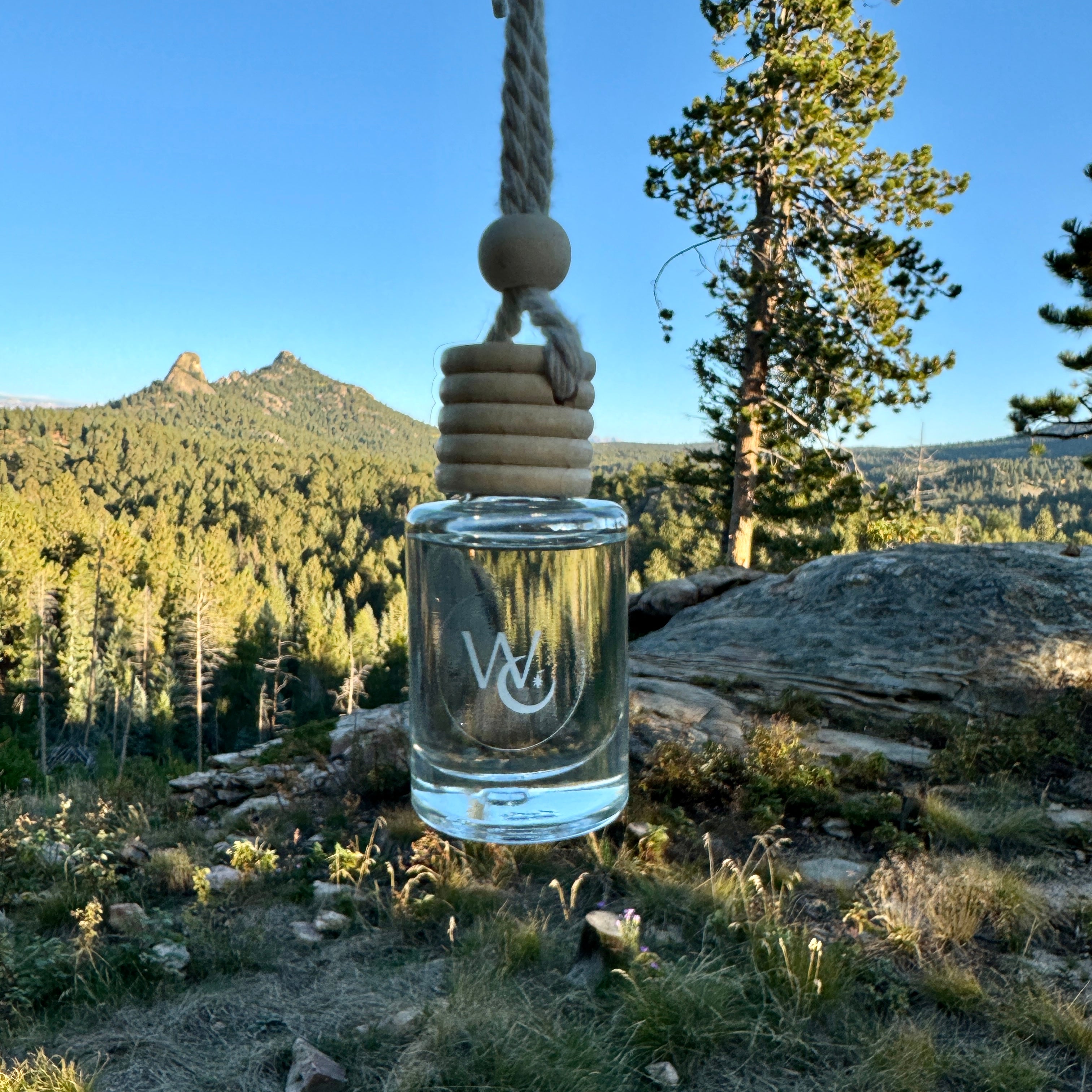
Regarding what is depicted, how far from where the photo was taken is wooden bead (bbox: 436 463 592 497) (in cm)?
81

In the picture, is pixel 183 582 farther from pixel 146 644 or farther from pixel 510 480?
pixel 510 480

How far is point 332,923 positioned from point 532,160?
13.9 ft

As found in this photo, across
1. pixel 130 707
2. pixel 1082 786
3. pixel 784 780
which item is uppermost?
pixel 784 780

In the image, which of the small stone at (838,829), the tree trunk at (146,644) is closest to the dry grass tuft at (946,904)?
the small stone at (838,829)

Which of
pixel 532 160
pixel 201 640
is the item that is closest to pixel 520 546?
pixel 532 160

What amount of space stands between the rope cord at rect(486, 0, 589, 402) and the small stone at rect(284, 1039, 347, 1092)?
121 inches

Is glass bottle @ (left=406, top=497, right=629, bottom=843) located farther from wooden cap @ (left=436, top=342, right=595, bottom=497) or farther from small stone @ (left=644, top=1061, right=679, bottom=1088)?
small stone @ (left=644, top=1061, right=679, bottom=1088)

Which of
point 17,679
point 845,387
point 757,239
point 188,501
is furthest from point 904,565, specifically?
point 188,501

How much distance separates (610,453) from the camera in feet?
216

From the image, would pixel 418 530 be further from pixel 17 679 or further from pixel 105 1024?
pixel 17 679

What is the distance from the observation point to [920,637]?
671 centimetres

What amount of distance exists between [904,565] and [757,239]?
708 centimetres

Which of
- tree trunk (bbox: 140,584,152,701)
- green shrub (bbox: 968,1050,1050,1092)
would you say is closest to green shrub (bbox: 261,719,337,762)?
green shrub (bbox: 968,1050,1050,1092)

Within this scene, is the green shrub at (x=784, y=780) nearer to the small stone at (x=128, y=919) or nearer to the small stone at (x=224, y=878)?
the small stone at (x=224, y=878)
